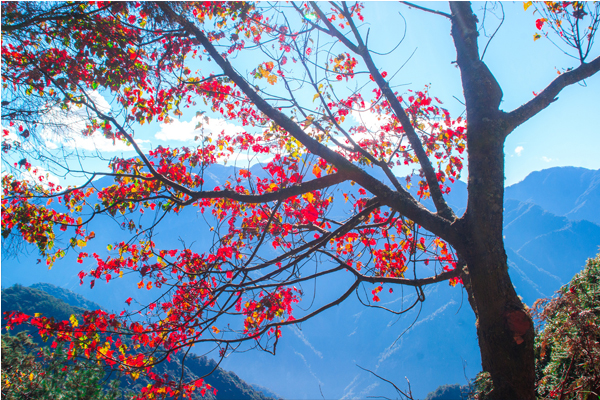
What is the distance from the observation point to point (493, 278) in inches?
92.7

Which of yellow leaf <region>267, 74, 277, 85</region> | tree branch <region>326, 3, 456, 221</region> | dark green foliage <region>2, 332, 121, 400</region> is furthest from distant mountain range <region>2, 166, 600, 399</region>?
tree branch <region>326, 3, 456, 221</region>

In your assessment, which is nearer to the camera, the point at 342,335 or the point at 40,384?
the point at 40,384

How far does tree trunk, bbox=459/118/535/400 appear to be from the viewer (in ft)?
7.18

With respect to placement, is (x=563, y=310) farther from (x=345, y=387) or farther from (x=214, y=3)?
(x=345, y=387)

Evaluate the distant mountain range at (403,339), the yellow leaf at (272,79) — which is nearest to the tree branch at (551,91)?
the yellow leaf at (272,79)

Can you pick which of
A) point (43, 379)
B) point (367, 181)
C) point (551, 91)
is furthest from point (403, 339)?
point (367, 181)

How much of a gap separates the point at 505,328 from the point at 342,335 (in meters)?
167

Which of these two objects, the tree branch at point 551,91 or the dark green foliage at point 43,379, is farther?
the dark green foliage at point 43,379

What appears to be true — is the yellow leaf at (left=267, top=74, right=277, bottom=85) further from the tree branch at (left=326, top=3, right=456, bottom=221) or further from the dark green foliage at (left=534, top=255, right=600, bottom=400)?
the dark green foliage at (left=534, top=255, right=600, bottom=400)

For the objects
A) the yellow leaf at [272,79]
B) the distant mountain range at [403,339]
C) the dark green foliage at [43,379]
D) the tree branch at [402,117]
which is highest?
the distant mountain range at [403,339]

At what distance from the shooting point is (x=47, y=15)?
12.1 feet

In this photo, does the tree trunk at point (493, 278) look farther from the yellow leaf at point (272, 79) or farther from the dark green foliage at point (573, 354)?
the yellow leaf at point (272, 79)

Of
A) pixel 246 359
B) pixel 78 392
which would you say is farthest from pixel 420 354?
pixel 78 392

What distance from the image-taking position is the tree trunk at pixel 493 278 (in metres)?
2.19
